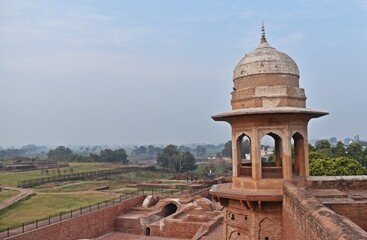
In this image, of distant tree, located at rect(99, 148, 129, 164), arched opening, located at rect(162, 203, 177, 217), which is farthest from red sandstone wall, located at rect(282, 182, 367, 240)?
distant tree, located at rect(99, 148, 129, 164)

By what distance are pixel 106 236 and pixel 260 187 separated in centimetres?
1771

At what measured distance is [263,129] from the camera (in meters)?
8.79

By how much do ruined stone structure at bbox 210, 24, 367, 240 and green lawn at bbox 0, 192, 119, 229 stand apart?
1506 cm

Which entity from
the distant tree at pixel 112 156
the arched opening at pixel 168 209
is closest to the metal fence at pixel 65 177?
the arched opening at pixel 168 209

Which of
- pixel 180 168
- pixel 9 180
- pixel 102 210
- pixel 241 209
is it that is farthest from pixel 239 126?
pixel 180 168

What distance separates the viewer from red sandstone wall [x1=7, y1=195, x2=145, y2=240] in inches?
729

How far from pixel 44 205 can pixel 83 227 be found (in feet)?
16.3

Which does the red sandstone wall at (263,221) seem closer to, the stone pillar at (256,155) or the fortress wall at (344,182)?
the stone pillar at (256,155)

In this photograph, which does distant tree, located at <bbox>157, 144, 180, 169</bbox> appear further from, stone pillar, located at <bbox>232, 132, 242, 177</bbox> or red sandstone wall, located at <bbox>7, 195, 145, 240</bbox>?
stone pillar, located at <bbox>232, 132, 242, 177</bbox>

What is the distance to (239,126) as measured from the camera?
9234 mm

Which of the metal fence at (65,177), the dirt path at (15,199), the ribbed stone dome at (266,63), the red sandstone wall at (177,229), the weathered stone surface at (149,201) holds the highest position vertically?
the ribbed stone dome at (266,63)

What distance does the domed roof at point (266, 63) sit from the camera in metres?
8.94

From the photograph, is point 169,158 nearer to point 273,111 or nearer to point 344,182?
point 344,182

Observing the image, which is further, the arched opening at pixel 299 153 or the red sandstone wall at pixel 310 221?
the arched opening at pixel 299 153
